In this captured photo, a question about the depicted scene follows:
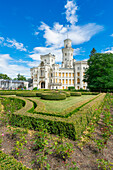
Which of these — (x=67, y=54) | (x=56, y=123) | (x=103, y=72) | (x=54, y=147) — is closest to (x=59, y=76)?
(x=67, y=54)

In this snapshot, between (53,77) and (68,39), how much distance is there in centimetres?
2597

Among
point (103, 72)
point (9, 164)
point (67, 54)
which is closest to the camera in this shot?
point (9, 164)

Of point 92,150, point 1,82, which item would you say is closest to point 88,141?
point 92,150

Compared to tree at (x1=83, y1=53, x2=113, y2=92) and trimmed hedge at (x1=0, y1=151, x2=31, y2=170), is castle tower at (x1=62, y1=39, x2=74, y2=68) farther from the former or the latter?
trimmed hedge at (x1=0, y1=151, x2=31, y2=170)

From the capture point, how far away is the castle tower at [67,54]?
5326 centimetres

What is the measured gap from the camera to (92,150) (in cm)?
320

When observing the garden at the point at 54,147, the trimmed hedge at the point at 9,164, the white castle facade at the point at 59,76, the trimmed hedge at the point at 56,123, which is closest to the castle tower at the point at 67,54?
the white castle facade at the point at 59,76

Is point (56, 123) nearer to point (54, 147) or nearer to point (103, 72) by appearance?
point (54, 147)

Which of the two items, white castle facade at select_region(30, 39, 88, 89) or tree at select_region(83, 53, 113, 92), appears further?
white castle facade at select_region(30, 39, 88, 89)

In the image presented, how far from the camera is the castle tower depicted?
175 ft

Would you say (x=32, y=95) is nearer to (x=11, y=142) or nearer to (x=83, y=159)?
(x=11, y=142)

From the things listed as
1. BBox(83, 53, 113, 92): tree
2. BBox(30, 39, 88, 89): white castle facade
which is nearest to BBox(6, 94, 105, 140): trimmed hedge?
BBox(83, 53, 113, 92): tree

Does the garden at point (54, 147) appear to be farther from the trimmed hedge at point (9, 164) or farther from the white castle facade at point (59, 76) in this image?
the white castle facade at point (59, 76)

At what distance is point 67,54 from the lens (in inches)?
2122
